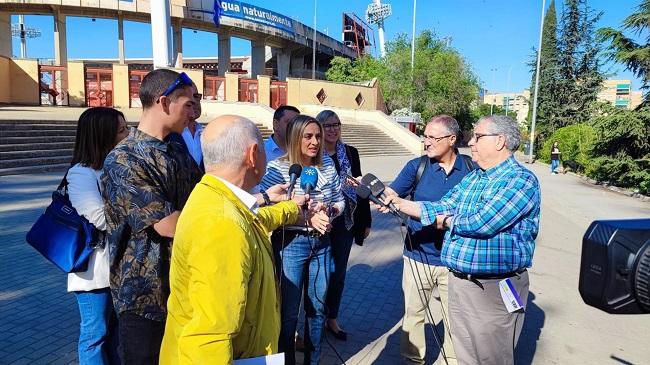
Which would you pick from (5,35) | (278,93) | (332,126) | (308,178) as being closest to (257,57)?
(278,93)

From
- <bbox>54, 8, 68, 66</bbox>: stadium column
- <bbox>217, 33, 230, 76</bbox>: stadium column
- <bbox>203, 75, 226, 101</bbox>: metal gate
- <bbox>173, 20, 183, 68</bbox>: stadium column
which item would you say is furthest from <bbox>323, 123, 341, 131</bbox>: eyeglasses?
<bbox>217, 33, 230, 76</bbox>: stadium column

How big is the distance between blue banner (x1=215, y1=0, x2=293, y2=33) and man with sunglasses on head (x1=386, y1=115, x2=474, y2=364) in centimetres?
3493

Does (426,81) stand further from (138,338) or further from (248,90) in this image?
(138,338)

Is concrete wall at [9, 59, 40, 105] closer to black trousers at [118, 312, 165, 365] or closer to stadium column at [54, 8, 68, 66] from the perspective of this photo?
stadium column at [54, 8, 68, 66]

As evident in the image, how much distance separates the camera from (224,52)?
3703cm

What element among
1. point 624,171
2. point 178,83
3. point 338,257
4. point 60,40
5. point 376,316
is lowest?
point 376,316

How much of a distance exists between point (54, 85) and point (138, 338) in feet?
92.3

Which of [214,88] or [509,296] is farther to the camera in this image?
[214,88]

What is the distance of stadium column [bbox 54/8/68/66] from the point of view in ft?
95.3

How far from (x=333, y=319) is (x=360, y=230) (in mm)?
862

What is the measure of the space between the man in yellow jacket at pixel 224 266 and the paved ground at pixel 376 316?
7.15 feet

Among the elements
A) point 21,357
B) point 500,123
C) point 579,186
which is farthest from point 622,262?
point 579,186

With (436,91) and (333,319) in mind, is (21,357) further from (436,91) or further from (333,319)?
(436,91)

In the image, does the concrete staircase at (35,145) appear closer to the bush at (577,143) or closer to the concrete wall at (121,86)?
the concrete wall at (121,86)
